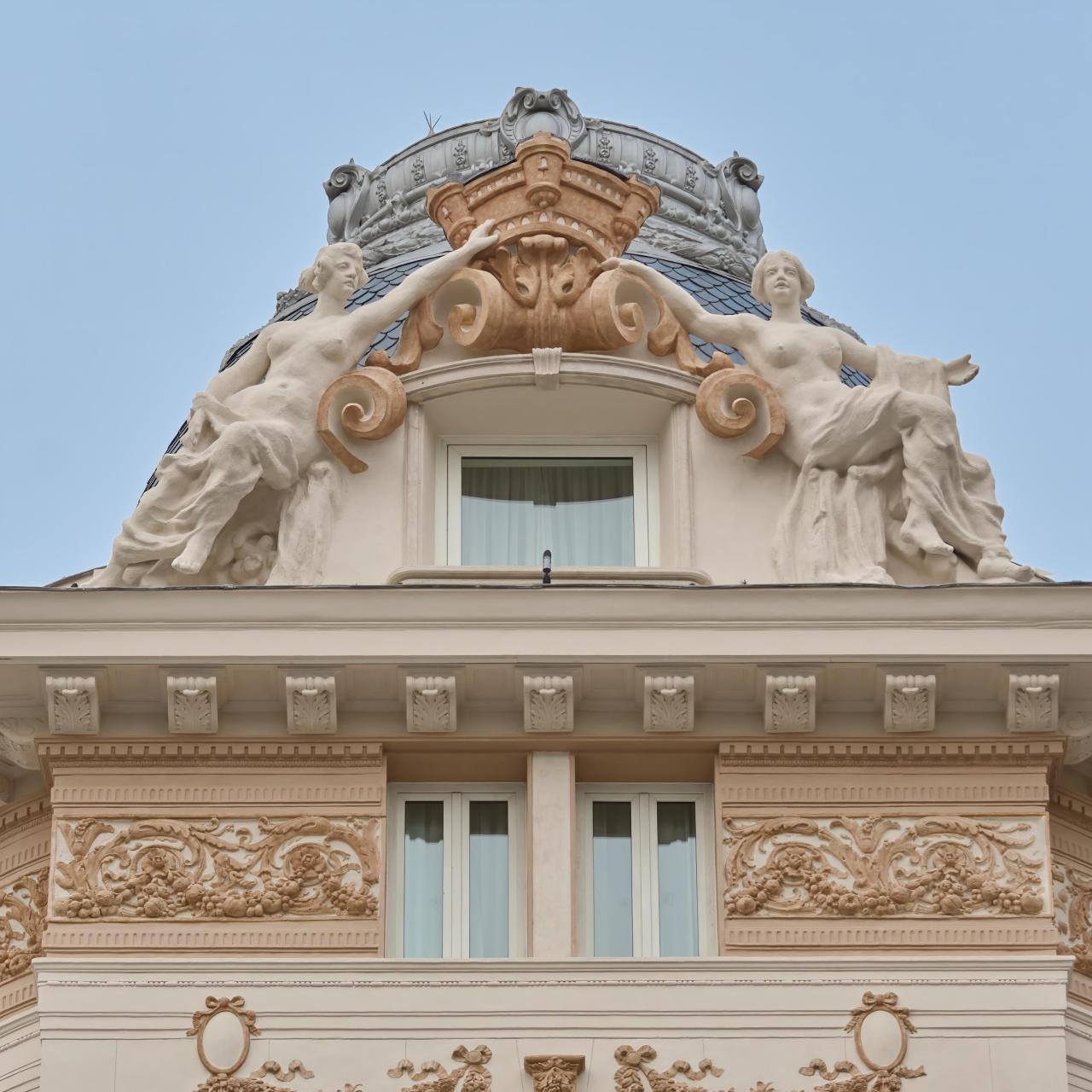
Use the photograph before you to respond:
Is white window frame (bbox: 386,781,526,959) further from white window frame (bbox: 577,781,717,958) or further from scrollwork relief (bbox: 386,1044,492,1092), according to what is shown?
scrollwork relief (bbox: 386,1044,492,1092)

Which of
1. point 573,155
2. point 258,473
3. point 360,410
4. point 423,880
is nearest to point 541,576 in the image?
point 360,410

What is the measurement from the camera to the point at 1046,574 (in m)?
18.9

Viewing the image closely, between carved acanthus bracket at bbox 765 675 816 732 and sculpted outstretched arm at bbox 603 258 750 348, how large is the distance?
3.01 metres

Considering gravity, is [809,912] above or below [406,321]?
below

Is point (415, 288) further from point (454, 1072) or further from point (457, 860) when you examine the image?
point (454, 1072)

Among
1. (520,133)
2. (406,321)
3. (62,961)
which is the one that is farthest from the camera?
(520,133)

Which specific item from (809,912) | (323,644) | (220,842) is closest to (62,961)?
(220,842)

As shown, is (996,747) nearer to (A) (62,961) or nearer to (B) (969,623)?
(B) (969,623)

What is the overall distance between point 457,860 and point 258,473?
2.88 m

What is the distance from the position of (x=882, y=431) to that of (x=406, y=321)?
3361 millimetres

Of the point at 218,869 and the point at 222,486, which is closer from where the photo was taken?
the point at 218,869

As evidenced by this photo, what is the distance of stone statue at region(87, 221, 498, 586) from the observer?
1869cm

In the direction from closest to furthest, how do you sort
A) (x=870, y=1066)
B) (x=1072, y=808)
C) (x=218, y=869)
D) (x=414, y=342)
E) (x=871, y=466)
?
1. (x=870, y=1066)
2. (x=218, y=869)
3. (x=1072, y=808)
4. (x=871, y=466)
5. (x=414, y=342)

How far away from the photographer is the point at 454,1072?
54.8ft
